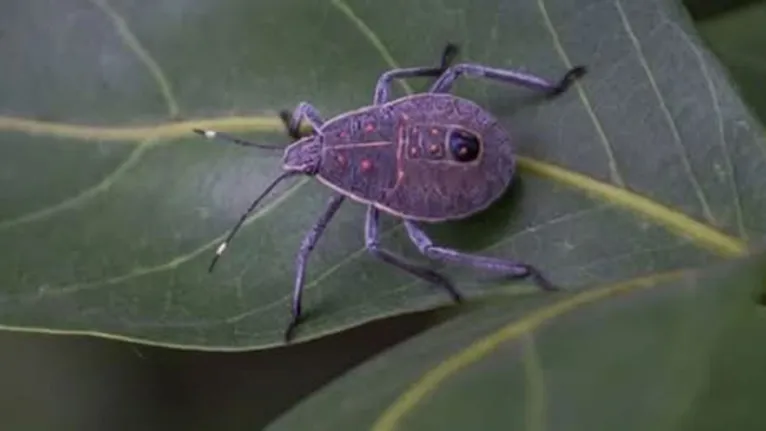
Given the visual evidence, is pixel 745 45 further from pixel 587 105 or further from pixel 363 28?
pixel 363 28

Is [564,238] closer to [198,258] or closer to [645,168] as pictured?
[645,168]

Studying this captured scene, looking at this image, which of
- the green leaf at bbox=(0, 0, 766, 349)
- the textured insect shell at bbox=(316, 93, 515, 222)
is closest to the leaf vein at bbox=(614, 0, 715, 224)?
the green leaf at bbox=(0, 0, 766, 349)

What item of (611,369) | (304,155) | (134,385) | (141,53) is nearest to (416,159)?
(304,155)

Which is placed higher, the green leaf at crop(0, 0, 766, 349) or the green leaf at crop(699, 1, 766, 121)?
the green leaf at crop(0, 0, 766, 349)

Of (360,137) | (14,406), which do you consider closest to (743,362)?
(360,137)

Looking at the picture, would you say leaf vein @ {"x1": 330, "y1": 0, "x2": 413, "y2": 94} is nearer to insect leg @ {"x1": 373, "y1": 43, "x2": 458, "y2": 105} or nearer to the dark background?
insect leg @ {"x1": 373, "y1": 43, "x2": 458, "y2": 105}

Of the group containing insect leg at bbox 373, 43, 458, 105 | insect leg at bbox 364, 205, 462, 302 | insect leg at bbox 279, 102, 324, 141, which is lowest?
insect leg at bbox 364, 205, 462, 302
